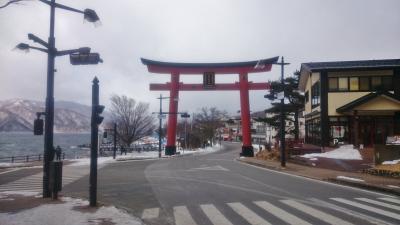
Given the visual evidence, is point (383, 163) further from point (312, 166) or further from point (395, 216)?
point (395, 216)

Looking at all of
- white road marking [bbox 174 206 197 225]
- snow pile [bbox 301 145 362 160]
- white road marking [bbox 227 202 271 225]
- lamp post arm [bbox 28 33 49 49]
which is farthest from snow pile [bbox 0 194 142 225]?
snow pile [bbox 301 145 362 160]

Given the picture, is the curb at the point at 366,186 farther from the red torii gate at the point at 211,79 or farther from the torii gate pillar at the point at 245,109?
the torii gate pillar at the point at 245,109

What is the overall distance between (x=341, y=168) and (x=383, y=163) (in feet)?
8.44

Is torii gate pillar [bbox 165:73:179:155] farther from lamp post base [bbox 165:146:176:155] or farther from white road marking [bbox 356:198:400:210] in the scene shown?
white road marking [bbox 356:198:400:210]

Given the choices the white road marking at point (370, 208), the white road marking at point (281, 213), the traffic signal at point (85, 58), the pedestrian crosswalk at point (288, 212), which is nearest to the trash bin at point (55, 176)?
the pedestrian crosswalk at point (288, 212)

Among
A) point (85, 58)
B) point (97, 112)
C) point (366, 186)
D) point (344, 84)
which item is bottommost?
point (366, 186)

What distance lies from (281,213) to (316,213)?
2.85 ft

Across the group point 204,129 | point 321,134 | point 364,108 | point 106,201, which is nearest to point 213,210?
point 106,201

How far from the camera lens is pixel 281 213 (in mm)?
11328

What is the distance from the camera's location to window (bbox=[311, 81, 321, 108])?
41819mm

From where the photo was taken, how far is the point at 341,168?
82.6ft

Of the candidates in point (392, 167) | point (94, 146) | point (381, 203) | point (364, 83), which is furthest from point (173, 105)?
point (381, 203)

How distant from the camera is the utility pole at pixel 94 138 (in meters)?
12.4

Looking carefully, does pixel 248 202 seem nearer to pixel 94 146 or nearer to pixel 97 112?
pixel 94 146
